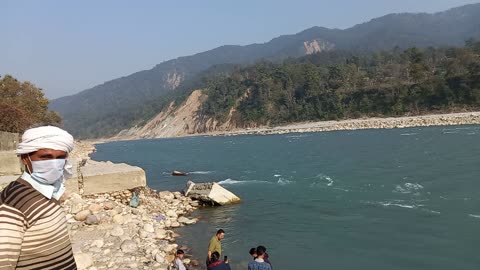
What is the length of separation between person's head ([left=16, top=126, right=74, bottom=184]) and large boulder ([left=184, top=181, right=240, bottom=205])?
1868cm

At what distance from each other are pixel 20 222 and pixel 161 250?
11.4 meters

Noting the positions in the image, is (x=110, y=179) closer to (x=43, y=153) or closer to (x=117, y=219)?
(x=117, y=219)

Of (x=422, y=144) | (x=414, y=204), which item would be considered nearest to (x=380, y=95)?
(x=422, y=144)

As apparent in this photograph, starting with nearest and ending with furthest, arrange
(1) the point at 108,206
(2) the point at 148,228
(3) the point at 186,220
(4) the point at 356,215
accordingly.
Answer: (2) the point at 148,228
(1) the point at 108,206
(4) the point at 356,215
(3) the point at 186,220

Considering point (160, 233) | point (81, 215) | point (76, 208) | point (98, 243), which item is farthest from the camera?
point (160, 233)

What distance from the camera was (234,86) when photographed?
460ft

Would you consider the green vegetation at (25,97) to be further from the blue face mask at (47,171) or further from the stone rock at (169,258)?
the blue face mask at (47,171)

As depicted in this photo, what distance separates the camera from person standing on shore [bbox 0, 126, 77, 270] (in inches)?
87.5

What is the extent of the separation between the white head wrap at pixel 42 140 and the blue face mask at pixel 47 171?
9cm

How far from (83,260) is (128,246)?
2.40 meters

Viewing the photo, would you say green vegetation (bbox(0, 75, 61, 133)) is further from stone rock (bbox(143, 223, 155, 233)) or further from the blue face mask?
the blue face mask

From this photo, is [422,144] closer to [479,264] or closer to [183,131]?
[479,264]

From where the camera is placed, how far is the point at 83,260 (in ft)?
31.8

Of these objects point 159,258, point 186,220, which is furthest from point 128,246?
point 186,220
